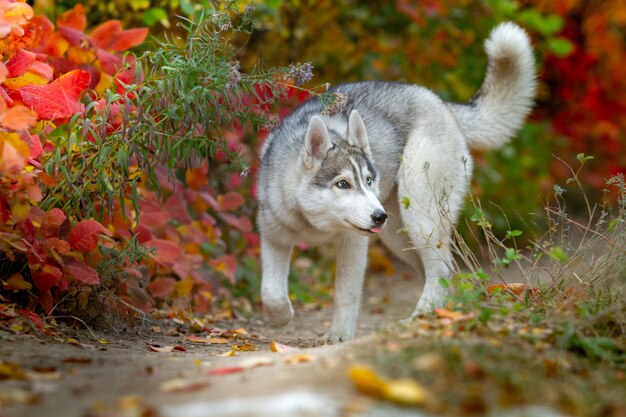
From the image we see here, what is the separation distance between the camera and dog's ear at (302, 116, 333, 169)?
5043 mm

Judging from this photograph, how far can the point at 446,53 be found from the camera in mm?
9836

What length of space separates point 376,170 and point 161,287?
1780 mm

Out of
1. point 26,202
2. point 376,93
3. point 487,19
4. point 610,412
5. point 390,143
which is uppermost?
point 487,19

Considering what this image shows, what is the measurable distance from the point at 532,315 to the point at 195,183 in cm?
319

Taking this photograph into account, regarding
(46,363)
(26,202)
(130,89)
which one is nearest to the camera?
(46,363)

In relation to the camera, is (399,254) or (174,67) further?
(399,254)

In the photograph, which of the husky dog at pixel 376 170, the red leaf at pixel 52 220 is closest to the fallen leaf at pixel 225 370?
the red leaf at pixel 52 220

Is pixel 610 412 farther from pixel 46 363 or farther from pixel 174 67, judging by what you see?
pixel 174 67

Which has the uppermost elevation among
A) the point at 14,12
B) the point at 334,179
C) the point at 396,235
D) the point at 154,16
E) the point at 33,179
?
the point at 154,16

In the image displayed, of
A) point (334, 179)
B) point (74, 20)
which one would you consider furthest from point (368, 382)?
point (74, 20)

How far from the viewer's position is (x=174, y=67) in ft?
14.8

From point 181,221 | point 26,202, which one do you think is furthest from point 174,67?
point 181,221

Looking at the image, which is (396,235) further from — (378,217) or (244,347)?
(244,347)

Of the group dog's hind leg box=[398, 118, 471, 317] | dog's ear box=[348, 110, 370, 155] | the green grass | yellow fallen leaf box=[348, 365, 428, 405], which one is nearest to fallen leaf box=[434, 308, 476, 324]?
the green grass
